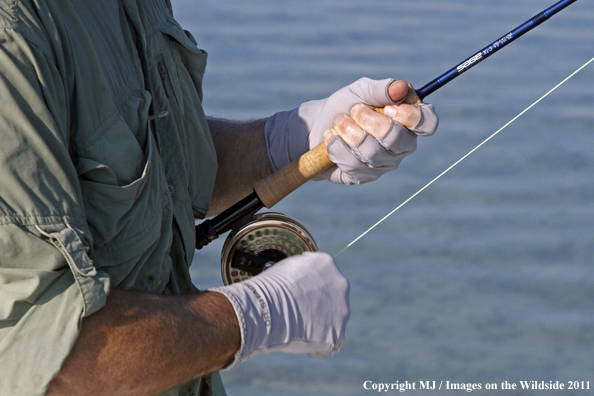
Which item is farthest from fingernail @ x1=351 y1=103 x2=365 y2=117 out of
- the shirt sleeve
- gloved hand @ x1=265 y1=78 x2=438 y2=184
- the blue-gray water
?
the blue-gray water

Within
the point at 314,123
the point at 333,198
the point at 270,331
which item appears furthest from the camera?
the point at 333,198

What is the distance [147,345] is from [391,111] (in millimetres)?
685

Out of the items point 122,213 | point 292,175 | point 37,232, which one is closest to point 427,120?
point 292,175

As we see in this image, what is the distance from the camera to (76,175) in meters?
0.87

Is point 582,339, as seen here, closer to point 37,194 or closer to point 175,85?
point 175,85

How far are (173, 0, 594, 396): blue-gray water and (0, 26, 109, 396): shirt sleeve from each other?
4.86ft

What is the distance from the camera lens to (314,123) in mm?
1650

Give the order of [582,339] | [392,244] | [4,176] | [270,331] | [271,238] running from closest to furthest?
1. [4,176]
2. [270,331]
3. [271,238]
4. [582,339]
5. [392,244]

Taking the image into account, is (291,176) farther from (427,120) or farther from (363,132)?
(427,120)

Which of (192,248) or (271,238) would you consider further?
(271,238)

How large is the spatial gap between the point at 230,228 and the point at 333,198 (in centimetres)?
145

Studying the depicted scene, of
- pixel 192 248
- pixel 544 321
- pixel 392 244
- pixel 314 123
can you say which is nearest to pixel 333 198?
pixel 392 244

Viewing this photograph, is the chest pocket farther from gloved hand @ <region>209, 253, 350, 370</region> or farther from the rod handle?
the rod handle

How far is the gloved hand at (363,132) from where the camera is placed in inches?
52.1
